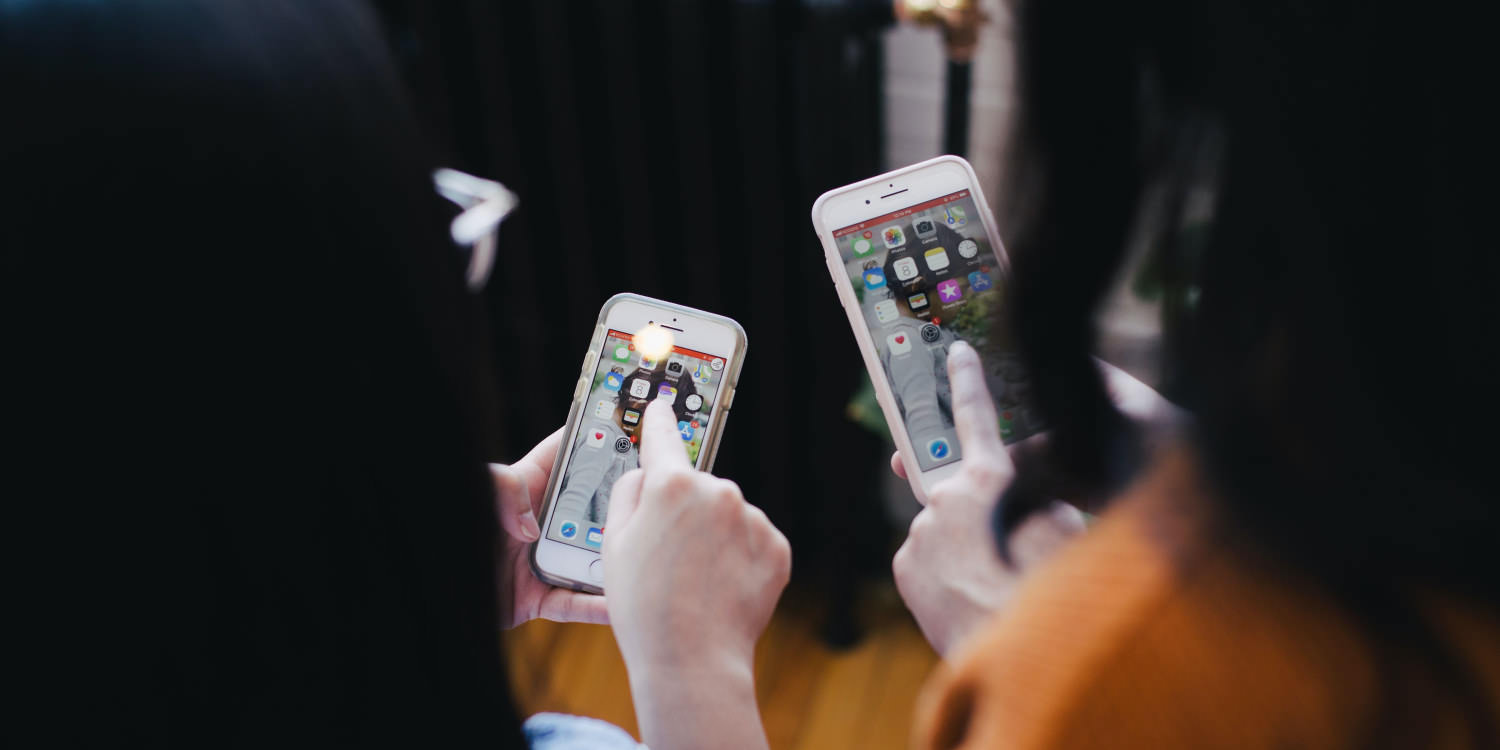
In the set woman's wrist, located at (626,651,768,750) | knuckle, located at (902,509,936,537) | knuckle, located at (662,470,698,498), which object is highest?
knuckle, located at (662,470,698,498)

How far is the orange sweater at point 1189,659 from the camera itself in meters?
0.31

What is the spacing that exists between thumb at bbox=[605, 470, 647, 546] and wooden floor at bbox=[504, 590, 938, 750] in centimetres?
72

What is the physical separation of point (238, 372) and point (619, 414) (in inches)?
15.7

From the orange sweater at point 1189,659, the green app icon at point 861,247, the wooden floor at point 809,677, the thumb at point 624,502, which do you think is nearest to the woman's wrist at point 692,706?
the thumb at point 624,502

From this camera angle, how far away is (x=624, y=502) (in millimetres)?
582

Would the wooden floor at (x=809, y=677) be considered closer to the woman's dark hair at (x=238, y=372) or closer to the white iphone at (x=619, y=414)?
the white iphone at (x=619, y=414)

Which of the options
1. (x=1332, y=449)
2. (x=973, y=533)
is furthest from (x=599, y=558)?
(x=1332, y=449)

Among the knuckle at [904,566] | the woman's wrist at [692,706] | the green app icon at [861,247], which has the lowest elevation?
the woman's wrist at [692,706]

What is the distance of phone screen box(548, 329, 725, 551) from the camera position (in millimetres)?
687

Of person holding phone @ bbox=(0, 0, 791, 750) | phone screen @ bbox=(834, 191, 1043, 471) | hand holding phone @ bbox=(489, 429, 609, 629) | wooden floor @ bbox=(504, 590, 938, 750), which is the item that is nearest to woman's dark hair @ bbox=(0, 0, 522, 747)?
person holding phone @ bbox=(0, 0, 791, 750)

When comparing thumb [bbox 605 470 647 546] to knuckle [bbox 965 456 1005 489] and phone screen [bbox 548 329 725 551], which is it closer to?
phone screen [bbox 548 329 725 551]

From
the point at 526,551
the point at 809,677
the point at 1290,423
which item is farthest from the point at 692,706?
the point at 809,677

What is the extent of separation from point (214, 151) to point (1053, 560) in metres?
0.31

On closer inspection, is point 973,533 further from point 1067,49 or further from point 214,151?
Answer: point 214,151
